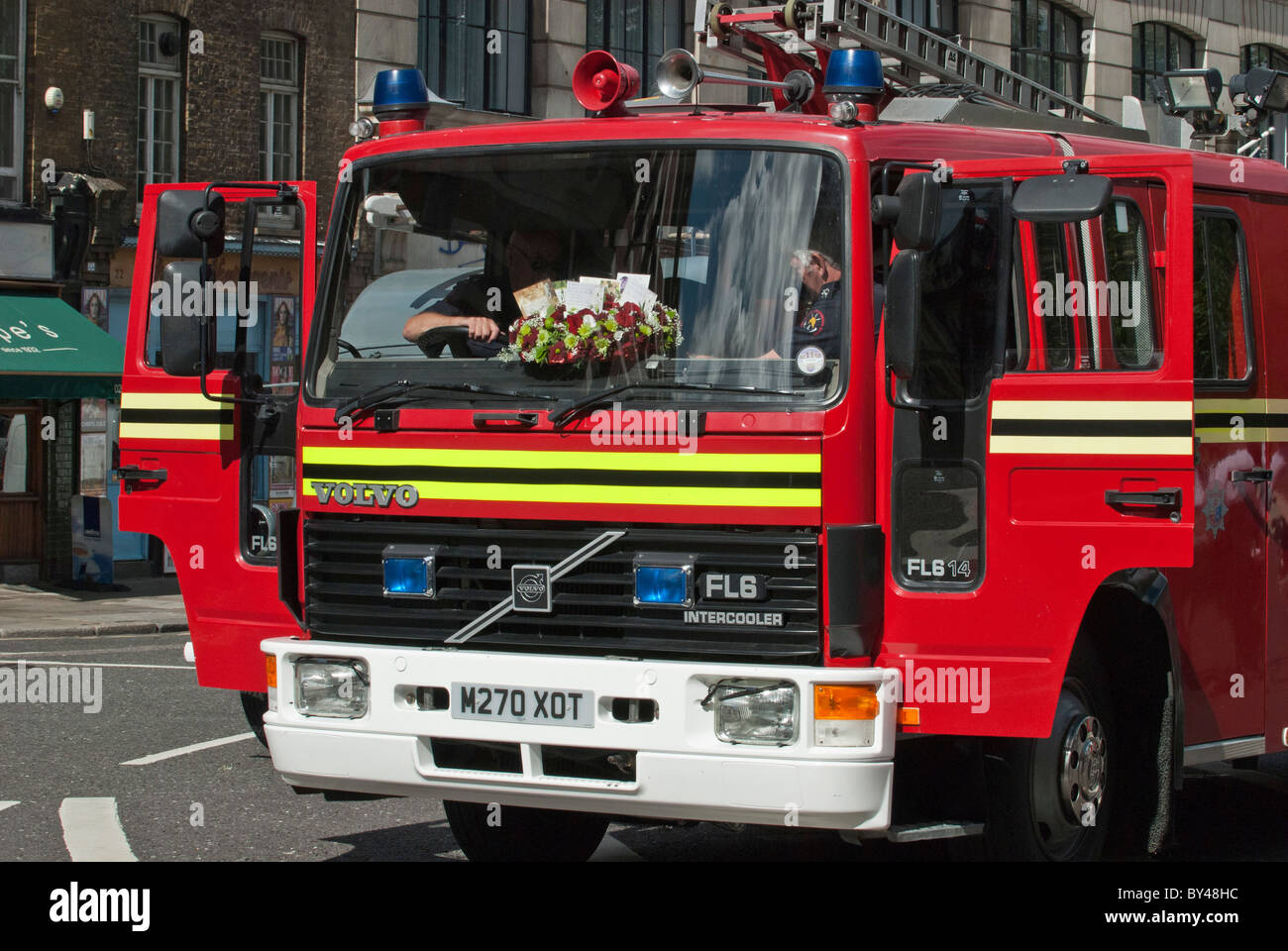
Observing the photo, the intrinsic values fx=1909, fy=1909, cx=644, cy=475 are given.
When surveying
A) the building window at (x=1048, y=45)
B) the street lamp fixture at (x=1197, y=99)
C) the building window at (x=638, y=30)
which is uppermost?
the building window at (x=1048, y=45)

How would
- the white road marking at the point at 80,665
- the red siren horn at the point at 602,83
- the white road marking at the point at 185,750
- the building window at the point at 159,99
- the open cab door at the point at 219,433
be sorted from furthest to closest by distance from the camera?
the building window at the point at 159,99 < the white road marking at the point at 80,665 < the white road marking at the point at 185,750 < the open cab door at the point at 219,433 < the red siren horn at the point at 602,83

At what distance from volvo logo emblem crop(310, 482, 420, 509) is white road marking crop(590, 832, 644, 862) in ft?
6.66

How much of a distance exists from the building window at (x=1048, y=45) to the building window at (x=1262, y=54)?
379 cm

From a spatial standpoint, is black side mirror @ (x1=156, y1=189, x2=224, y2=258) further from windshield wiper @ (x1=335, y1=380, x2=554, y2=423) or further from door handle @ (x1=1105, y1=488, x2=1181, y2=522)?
door handle @ (x1=1105, y1=488, x2=1181, y2=522)

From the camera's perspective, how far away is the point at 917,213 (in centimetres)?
587

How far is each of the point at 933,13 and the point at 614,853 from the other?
24.1 m

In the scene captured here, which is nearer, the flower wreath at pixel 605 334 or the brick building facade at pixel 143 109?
the flower wreath at pixel 605 334

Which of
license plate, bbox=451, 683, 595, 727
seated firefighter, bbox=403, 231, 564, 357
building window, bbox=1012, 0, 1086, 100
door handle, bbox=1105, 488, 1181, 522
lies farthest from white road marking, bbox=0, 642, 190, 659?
building window, bbox=1012, 0, 1086, 100

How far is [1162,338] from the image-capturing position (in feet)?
19.8

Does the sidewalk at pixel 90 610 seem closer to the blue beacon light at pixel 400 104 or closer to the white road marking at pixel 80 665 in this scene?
the white road marking at pixel 80 665

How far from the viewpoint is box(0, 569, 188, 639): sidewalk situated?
57.8 feet

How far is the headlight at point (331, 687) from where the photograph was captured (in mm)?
6406

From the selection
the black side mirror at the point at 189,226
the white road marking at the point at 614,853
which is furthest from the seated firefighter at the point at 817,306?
the white road marking at the point at 614,853

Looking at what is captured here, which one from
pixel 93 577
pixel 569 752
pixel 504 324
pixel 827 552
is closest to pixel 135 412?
pixel 504 324
